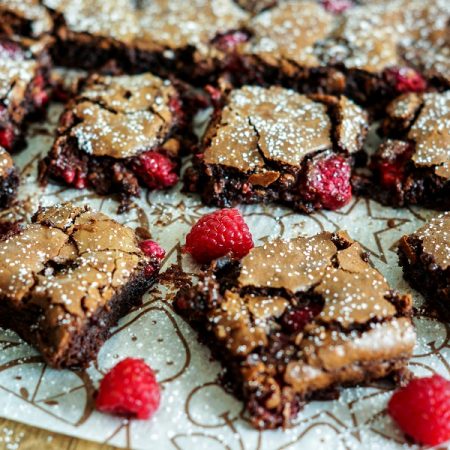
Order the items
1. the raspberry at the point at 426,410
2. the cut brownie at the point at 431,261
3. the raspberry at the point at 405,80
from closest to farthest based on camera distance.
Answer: the raspberry at the point at 426,410 < the cut brownie at the point at 431,261 < the raspberry at the point at 405,80

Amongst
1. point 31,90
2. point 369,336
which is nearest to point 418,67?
point 369,336

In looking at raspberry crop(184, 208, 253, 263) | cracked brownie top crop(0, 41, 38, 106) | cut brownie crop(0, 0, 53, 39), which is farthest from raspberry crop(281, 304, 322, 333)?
cut brownie crop(0, 0, 53, 39)

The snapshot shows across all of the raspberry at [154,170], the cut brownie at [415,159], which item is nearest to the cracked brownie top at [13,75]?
the raspberry at [154,170]

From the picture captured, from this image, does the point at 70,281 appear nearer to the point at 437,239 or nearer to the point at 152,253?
the point at 152,253

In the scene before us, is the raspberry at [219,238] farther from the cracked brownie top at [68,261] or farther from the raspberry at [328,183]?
the raspberry at [328,183]

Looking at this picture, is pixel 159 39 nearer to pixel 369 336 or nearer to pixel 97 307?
pixel 97 307

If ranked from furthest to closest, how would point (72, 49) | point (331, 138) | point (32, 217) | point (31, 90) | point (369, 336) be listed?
point (72, 49), point (31, 90), point (331, 138), point (32, 217), point (369, 336)
